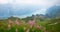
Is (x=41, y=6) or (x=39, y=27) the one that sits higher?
(x=41, y=6)

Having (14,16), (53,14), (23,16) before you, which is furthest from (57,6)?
(14,16)

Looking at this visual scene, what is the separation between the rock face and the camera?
1.64 metres

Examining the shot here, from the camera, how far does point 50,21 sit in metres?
1.62

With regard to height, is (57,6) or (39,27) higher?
(57,6)

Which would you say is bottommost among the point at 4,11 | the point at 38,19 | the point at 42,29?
the point at 42,29

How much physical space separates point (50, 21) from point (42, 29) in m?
0.14

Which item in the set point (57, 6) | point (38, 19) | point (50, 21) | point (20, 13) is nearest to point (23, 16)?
point (20, 13)

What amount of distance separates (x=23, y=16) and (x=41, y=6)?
0.25 meters

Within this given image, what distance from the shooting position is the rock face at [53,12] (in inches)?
64.5

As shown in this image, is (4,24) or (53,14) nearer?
(4,24)

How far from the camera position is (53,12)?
1.65m

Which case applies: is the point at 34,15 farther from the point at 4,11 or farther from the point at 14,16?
the point at 4,11

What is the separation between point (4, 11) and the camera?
5.27 ft

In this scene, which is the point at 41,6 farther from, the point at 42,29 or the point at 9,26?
the point at 9,26
